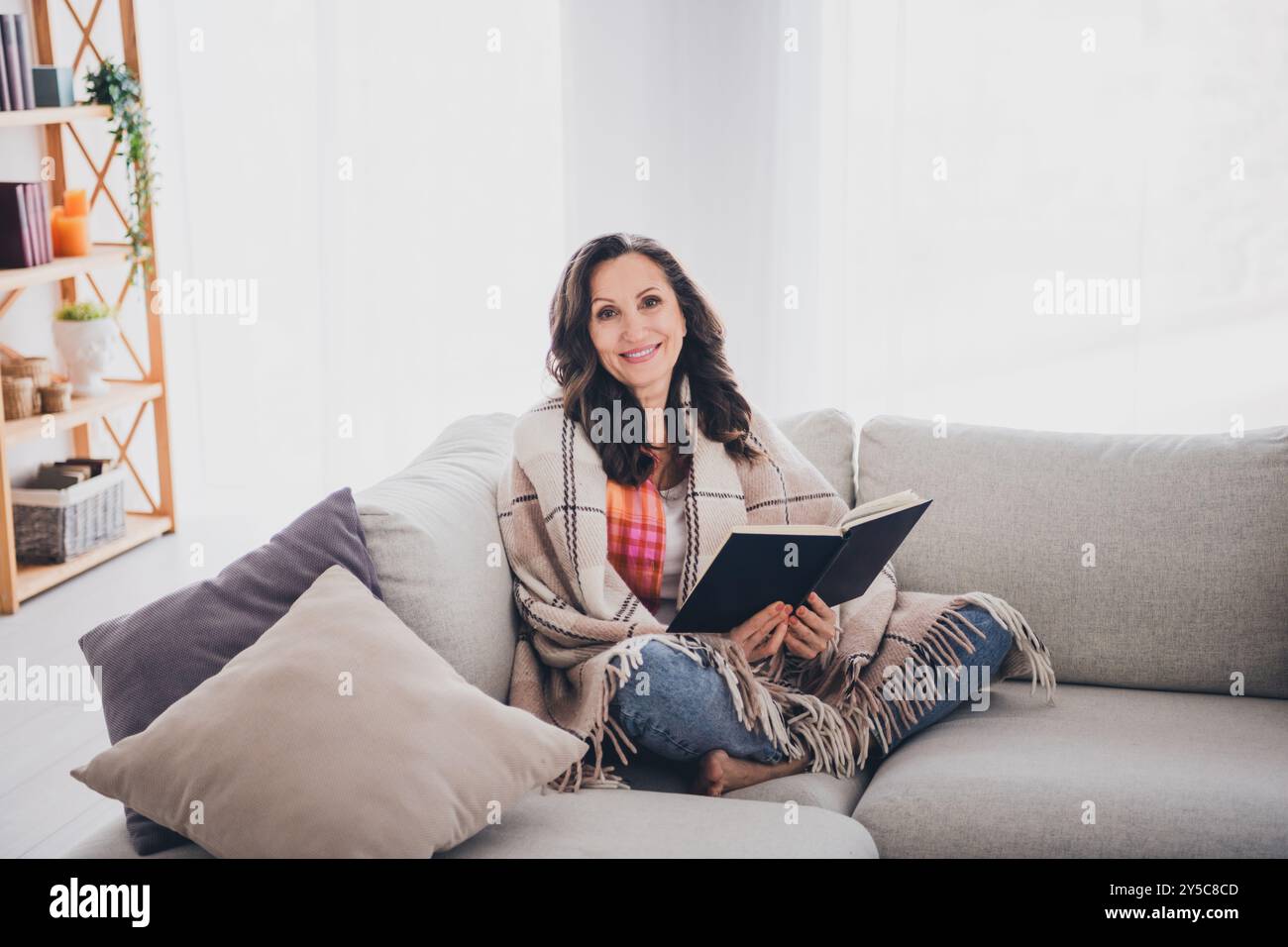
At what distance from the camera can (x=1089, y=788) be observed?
1759mm

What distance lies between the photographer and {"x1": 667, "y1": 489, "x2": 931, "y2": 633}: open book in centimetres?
A: 175

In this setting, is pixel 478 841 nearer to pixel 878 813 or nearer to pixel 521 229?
pixel 878 813

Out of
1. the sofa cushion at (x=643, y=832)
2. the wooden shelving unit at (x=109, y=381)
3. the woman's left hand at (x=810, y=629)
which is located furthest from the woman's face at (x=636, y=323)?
the wooden shelving unit at (x=109, y=381)

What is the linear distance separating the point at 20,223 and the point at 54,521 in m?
0.84

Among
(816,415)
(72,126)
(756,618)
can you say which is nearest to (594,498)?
(756,618)

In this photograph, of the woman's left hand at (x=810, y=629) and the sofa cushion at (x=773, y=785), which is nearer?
the sofa cushion at (x=773, y=785)

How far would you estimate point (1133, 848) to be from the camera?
169cm

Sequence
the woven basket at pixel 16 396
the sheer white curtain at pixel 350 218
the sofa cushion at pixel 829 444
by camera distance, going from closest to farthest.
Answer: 1. the sofa cushion at pixel 829 444
2. the woven basket at pixel 16 396
3. the sheer white curtain at pixel 350 218

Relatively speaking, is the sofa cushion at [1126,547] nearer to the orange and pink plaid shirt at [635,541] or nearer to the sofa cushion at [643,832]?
the orange and pink plaid shirt at [635,541]

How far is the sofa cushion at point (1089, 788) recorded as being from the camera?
1.70 metres

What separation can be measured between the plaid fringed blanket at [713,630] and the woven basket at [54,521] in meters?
2.15

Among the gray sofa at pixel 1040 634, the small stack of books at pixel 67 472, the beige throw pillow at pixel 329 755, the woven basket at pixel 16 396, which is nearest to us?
the beige throw pillow at pixel 329 755

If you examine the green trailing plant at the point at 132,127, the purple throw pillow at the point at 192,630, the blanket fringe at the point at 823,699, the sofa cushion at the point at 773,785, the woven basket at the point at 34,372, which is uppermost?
the green trailing plant at the point at 132,127

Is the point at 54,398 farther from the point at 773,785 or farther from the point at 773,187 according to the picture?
the point at 773,785
